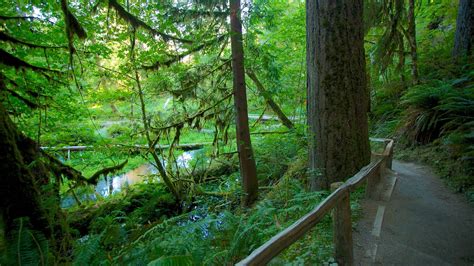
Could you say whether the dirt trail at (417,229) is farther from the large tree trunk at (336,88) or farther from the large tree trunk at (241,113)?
the large tree trunk at (241,113)

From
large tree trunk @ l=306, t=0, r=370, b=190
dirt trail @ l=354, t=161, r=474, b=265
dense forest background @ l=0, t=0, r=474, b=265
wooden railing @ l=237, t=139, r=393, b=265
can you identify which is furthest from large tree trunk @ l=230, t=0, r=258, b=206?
wooden railing @ l=237, t=139, r=393, b=265

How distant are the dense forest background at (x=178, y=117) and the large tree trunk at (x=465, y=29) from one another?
1.4 inches

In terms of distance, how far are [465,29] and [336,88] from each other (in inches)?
265

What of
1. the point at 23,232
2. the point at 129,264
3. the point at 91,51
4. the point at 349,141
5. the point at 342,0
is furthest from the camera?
the point at 91,51

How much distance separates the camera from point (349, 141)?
190 inches

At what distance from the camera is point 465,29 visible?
8359 millimetres

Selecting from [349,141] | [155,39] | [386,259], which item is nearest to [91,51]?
[155,39]

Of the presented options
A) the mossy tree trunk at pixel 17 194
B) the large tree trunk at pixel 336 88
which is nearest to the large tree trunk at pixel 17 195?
the mossy tree trunk at pixel 17 194

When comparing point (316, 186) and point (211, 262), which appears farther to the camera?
point (316, 186)

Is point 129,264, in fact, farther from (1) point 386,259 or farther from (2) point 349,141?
(2) point 349,141

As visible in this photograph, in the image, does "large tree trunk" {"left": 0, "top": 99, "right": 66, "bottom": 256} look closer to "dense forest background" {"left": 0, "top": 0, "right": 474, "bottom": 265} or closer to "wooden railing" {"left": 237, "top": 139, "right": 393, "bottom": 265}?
"dense forest background" {"left": 0, "top": 0, "right": 474, "bottom": 265}

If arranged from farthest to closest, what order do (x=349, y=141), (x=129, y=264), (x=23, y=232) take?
(x=349, y=141) < (x=129, y=264) < (x=23, y=232)

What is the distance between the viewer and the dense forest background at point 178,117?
3.61 meters

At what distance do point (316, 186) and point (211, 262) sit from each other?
2.60 m
